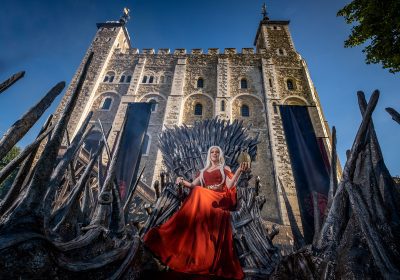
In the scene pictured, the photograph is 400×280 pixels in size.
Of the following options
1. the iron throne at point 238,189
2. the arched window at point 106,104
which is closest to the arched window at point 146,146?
the arched window at point 106,104

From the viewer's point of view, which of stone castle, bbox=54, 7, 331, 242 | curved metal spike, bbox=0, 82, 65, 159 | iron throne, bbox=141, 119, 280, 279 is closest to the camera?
curved metal spike, bbox=0, 82, 65, 159

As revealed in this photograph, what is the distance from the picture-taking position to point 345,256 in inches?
67.9

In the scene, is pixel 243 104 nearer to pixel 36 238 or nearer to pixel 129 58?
pixel 129 58


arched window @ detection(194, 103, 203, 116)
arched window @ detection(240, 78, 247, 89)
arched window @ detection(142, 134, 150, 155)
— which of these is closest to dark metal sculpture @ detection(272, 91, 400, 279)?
arched window @ detection(142, 134, 150, 155)

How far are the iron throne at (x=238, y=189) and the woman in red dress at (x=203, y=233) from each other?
218mm

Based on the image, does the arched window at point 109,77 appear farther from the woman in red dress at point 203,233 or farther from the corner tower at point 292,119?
the woman in red dress at point 203,233

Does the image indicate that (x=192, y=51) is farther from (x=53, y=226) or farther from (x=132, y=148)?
(x=53, y=226)

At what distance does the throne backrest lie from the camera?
5617 millimetres

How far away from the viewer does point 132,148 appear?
9914 millimetres

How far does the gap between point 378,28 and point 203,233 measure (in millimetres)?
6475

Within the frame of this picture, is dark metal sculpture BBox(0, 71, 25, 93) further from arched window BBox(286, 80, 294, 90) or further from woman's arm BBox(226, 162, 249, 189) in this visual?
arched window BBox(286, 80, 294, 90)

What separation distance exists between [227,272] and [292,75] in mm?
16884

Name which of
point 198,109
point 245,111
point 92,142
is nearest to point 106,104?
point 92,142

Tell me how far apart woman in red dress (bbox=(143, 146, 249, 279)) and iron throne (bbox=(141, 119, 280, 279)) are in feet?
0.72
